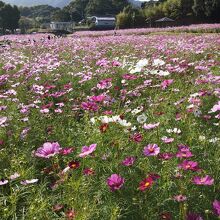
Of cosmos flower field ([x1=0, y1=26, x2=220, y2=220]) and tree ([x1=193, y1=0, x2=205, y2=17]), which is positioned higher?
tree ([x1=193, y1=0, x2=205, y2=17])

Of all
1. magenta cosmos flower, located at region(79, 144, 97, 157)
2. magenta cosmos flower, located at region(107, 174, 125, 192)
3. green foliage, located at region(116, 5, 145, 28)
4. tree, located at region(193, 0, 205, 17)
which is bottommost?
green foliage, located at region(116, 5, 145, 28)

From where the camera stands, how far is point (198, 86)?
4402 millimetres

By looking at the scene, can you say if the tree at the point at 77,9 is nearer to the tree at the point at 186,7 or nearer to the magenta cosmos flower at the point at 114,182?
the tree at the point at 186,7

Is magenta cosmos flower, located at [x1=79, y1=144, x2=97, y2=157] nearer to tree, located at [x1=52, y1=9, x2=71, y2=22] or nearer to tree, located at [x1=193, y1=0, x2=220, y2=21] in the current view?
tree, located at [x1=193, y1=0, x2=220, y2=21]

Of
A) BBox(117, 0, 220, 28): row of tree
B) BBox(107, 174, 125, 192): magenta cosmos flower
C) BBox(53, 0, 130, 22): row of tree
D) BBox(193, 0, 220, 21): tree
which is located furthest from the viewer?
BBox(53, 0, 130, 22): row of tree

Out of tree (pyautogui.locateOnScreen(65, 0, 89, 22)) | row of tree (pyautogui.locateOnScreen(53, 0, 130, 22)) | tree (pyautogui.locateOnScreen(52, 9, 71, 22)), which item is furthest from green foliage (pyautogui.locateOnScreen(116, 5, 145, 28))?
tree (pyautogui.locateOnScreen(52, 9, 71, 22))

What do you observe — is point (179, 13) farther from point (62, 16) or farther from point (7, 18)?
point (62, 16)

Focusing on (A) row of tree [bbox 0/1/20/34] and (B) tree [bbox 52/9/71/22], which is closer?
(A) row of tree [bbox 0/1/20/34]

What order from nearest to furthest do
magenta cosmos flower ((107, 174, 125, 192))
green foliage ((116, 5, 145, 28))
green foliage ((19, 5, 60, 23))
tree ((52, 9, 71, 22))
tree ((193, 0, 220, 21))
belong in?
magenta cosmos flower ((107, 174, 125, 192)) → tree ((193, 0, 220, 21)) → green foliage ((116, 5, 145, 28)) → tree ((52, 9, 71, 22)) → green foliage ((19, 5, 60, 23))

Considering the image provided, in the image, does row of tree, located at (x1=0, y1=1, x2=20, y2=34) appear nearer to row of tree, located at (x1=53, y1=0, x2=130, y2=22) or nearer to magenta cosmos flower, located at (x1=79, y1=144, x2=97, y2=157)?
row of tree, located at (x1=53, y1=0, x2=130, y2=22)

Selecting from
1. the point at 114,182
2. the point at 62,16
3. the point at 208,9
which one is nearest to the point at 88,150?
the point at 114,182

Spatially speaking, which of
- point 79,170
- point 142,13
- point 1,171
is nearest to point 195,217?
point 79,170

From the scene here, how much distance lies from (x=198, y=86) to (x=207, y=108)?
627mm

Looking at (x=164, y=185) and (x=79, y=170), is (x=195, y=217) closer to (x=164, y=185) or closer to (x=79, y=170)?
(x=164, y=185)
